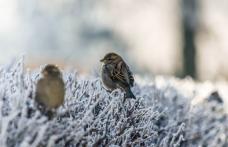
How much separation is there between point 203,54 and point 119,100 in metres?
20.8

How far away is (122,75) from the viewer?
7.47 m

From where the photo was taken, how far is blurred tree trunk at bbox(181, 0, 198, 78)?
2538 centimetres

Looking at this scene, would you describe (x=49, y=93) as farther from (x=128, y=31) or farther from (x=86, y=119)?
(x=128, y=31)

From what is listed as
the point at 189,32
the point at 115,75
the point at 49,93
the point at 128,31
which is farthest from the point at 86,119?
the point at 128,31

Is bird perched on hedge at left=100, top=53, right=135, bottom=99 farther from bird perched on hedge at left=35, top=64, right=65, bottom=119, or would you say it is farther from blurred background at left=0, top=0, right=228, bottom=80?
blurred background at left=0, top=0, right=228, bottom=80

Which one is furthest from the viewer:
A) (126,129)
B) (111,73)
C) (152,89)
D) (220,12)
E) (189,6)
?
(220,12)

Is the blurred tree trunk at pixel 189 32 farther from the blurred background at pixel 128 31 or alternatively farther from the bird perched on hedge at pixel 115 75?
the bird perched on hedge at pixel 115 75

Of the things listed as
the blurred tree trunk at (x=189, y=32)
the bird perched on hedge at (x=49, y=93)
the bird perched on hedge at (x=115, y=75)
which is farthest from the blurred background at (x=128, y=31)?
the bird perched on hedge at (x=49, y=93)

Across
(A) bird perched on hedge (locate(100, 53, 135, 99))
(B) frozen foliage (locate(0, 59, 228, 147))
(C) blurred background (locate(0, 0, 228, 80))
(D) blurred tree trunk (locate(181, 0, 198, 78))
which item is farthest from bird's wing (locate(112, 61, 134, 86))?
(C) blurred background (locate(0, 0, 228, 80))

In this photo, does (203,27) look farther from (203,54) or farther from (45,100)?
(45,100)

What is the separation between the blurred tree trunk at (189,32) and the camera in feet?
83.3

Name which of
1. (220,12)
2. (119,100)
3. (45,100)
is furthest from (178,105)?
(220,12)

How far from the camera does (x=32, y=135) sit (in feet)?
17.3

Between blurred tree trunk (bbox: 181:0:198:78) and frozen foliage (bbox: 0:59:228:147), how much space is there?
16.8 metres
